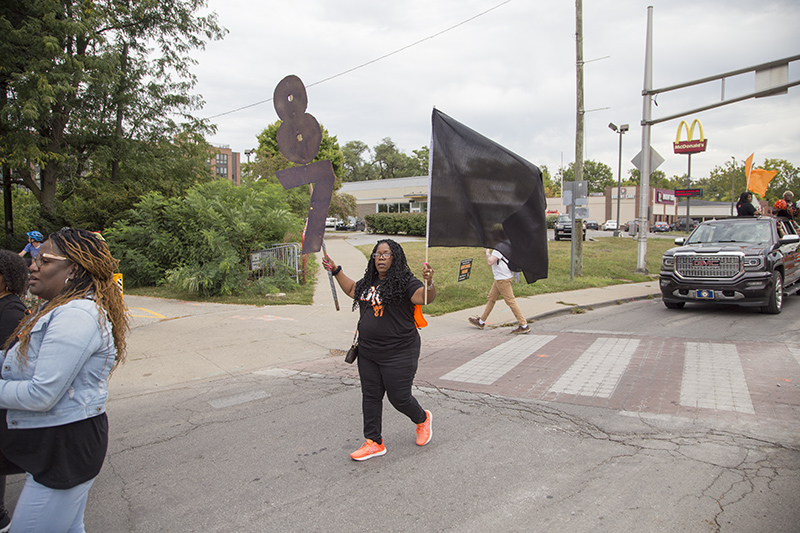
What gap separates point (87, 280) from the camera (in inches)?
94.3

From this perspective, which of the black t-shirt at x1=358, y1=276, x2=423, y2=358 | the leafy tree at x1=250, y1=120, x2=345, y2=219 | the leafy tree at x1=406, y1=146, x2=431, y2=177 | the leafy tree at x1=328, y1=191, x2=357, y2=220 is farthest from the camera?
the leafy tree at x1=406, y1=146, x2=431, y2=177

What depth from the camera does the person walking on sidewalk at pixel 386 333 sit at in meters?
3.84

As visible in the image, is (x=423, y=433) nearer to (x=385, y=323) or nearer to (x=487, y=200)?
(x=385, y=323)

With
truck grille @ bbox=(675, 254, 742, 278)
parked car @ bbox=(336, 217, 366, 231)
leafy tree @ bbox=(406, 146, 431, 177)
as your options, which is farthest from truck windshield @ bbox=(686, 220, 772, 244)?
leafy tree @ bbox=(406, 146, 431, 177)

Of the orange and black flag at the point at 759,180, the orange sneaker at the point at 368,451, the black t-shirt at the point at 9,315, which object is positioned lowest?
the orange sneaker at the point at 368,451

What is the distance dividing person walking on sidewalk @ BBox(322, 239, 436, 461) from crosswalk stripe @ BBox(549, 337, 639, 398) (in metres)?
2.57

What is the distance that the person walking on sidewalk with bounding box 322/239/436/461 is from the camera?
3.84 metres

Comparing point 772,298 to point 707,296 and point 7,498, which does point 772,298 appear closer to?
point 707,296

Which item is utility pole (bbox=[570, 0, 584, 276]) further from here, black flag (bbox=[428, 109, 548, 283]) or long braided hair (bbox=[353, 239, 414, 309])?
long braided hair (bbox=[353, 239, 414, 309])

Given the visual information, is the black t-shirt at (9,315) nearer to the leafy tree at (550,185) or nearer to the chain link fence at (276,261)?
the chain link fence at (276,261)

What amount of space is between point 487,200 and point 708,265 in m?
7.66

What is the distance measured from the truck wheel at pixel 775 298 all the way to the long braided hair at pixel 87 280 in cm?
1141

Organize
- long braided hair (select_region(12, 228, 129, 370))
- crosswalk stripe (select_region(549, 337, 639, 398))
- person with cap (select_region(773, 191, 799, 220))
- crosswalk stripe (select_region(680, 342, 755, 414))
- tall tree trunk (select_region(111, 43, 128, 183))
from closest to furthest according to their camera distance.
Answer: long braided hair (select_region(12, 228, 129, 370)) < crosswalk stripe (select_region(680, 342, 755, 414)) < crosswalk stripe (select_region(549, 337, 639, 398)) < person with cap (select_region(773, 191, 799, 220)) < tall tree trunk (select_region(111, 43, 128, 183))

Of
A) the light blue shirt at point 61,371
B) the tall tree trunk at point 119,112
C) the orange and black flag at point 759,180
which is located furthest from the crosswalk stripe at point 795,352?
the tall tree trunk at point 119,112
